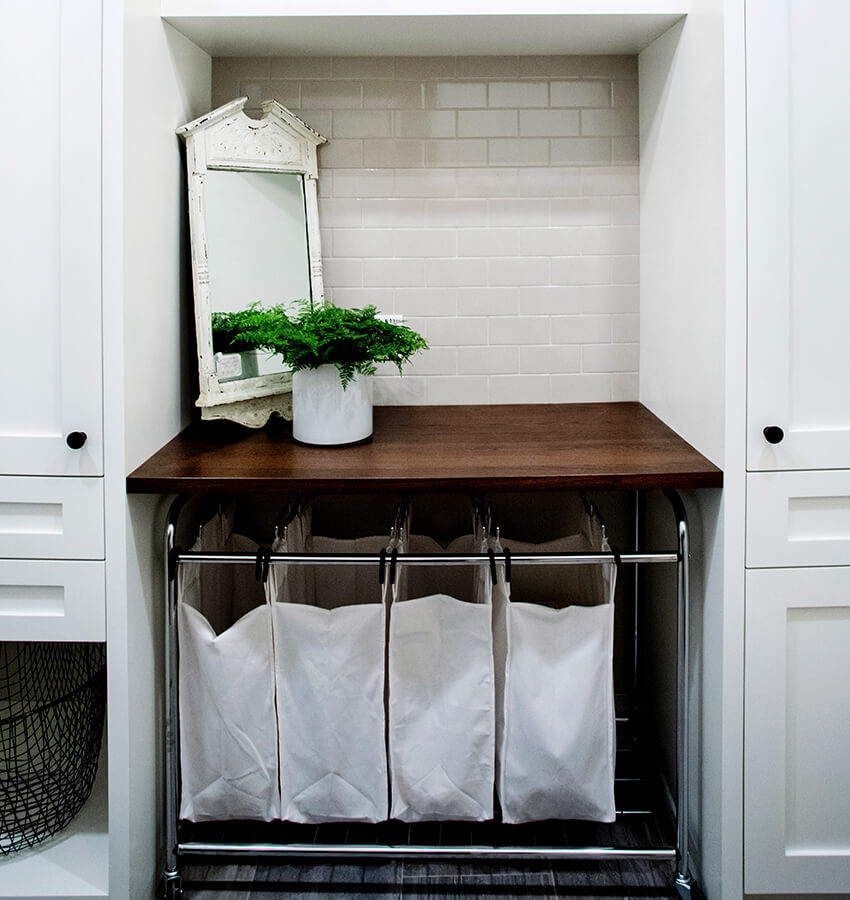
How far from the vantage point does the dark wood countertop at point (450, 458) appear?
171 cm

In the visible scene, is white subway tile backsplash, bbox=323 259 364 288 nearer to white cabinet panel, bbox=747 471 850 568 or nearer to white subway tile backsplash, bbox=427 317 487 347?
white subway tile backsplash, bbox=427 317 487 347

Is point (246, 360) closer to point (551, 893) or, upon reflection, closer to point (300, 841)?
point (300, 841)

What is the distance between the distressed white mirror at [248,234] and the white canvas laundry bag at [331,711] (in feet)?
1.78

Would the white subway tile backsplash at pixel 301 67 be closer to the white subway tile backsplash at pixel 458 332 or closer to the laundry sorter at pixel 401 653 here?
the white subway tile backsplash at pixel 458 332

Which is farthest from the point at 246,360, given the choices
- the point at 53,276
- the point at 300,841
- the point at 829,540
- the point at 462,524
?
the point at 829,540

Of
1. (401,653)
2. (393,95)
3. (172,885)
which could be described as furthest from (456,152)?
(172,885)

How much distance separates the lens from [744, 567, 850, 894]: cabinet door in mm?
1755

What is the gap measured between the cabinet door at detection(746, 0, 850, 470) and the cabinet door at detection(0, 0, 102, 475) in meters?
A: 1.16

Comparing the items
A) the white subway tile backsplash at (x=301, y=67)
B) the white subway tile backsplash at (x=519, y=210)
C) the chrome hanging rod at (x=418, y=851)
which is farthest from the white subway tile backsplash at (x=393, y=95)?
the chrome hanging rod at (x=418, y=851)

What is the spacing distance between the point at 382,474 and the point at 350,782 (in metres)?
0.66

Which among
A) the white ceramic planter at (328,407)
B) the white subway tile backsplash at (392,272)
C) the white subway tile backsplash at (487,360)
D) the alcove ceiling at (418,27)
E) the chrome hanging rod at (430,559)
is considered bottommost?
the chrome hanging rod at (430,559)

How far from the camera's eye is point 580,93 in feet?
7.67

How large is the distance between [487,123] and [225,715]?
5.00 feet

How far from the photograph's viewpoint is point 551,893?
6.40 ft
